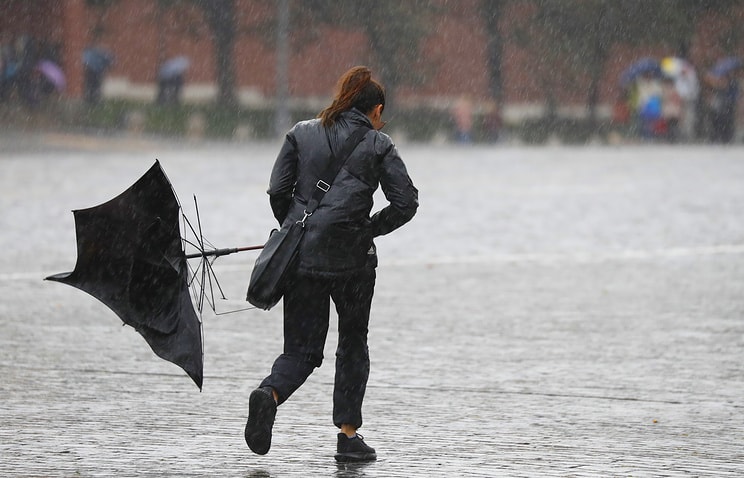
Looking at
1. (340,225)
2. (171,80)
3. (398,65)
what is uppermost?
(398,65)

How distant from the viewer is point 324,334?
622 cm

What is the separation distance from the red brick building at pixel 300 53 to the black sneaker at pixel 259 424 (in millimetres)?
45371

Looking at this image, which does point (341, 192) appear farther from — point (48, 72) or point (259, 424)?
point (48, 72)

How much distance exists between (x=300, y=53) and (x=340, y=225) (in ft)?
154

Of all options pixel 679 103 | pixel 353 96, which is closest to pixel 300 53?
pixel 679 103

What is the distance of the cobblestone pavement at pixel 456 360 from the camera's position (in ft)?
20.5

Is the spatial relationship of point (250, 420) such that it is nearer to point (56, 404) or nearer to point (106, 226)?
point (106, 226)

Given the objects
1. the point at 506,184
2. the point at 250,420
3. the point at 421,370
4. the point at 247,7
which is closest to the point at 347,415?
the point at 250,420

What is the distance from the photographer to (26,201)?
65.6 ft

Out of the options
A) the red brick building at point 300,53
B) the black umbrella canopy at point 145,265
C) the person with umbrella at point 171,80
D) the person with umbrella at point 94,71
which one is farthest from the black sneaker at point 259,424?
the person with umbrella at point 171,80

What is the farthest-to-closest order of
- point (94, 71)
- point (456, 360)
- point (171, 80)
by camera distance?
point (171, 80), point (94, 71), point (456, 360)

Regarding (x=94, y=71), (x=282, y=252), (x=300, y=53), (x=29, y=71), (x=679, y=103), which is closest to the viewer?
(x=282, y=252)

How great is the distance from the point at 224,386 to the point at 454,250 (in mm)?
7530

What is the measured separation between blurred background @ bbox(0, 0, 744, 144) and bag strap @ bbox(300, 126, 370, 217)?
36222 millimetres
